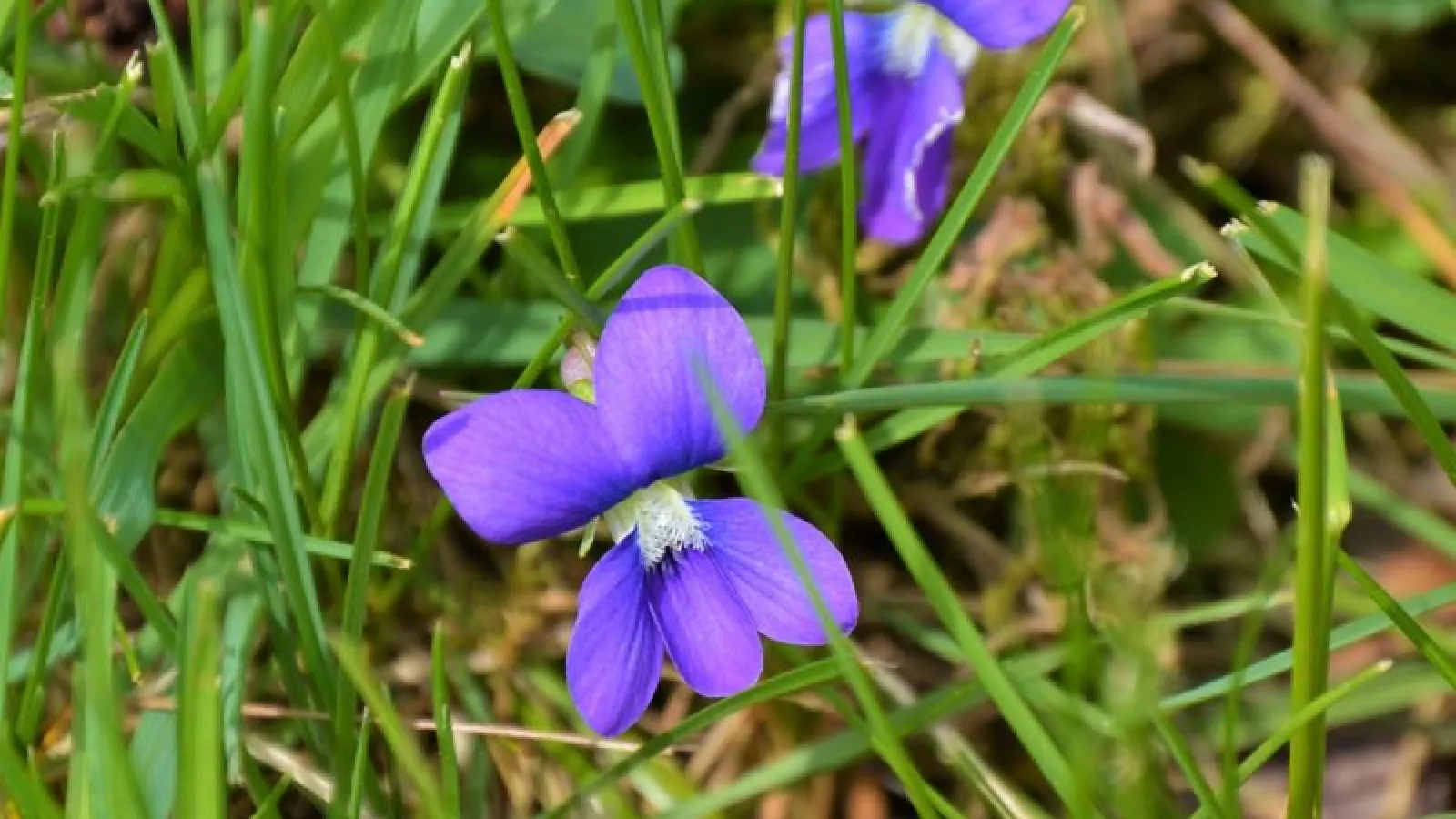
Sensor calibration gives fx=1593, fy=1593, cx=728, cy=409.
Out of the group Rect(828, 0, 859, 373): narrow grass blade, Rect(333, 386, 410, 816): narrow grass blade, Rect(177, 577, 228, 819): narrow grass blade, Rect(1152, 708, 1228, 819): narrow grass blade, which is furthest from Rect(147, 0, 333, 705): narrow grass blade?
Rect(1152, 708, 1228, 819): narrow grass blade

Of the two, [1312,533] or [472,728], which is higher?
[1312,533]

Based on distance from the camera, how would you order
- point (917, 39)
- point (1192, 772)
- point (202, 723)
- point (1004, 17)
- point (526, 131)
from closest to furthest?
point (202, 723), point (1192, 772), point (526, 131), point (1004, 17), point (917, 39)

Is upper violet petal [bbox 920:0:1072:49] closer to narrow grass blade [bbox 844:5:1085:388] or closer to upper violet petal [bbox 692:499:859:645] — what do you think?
narrow grass blade [bbox 844:5:1085:388]

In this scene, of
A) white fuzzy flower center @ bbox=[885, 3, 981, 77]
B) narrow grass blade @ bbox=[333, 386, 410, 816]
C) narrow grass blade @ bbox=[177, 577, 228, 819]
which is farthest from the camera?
white fuzzy flower center @ bbox=[885, 3, 981, 77]

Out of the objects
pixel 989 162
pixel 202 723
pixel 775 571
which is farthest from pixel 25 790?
pixel 989 162

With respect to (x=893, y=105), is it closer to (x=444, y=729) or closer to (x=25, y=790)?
(x=444, y=729)

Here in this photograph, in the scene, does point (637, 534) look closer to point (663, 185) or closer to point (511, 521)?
point (511, 521)
